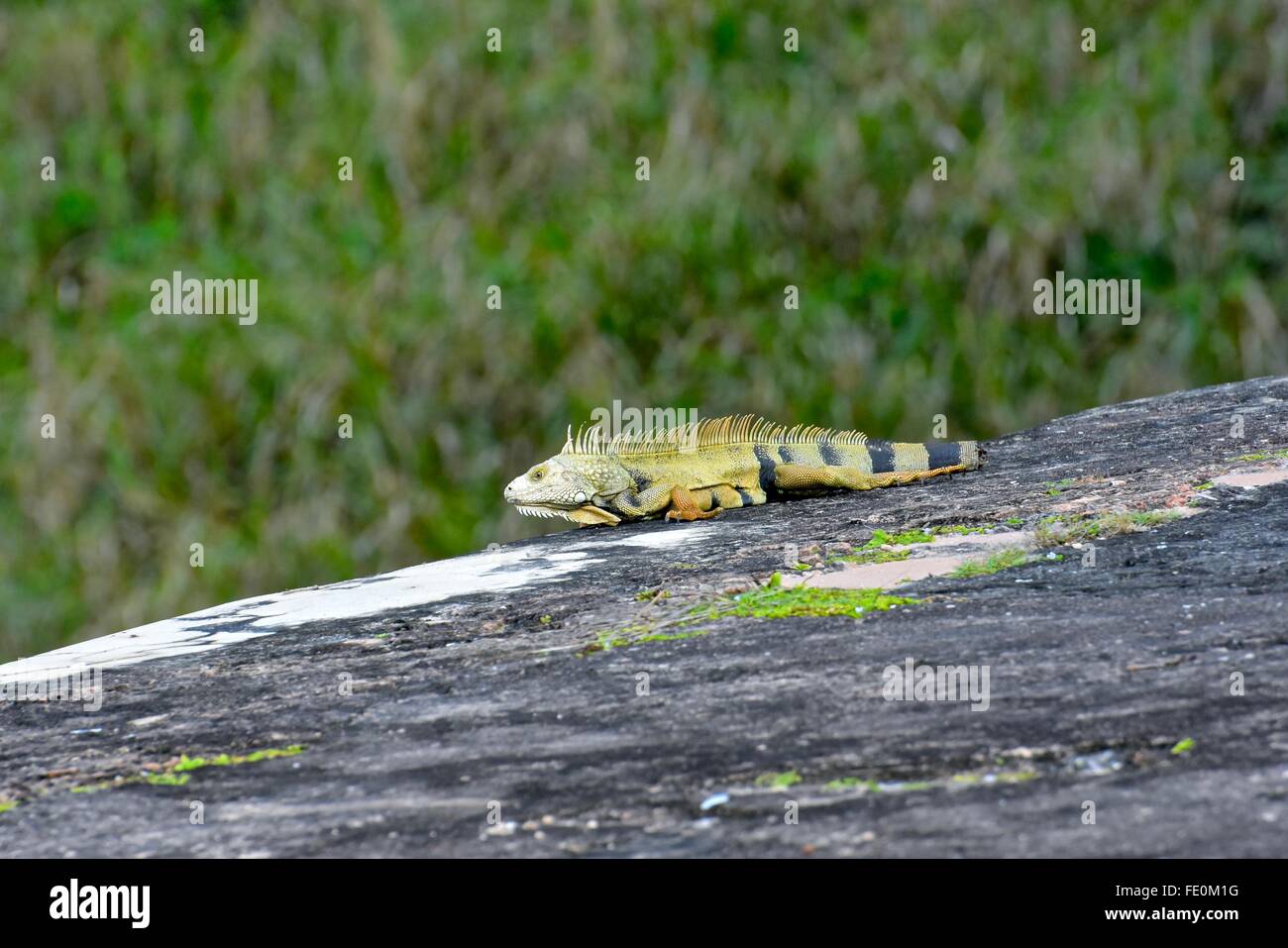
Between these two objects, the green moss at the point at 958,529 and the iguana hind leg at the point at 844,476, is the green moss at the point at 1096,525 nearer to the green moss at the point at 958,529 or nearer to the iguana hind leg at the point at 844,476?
the green moss at the point at 958,529

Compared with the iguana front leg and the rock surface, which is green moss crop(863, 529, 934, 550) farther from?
the iguana front leg

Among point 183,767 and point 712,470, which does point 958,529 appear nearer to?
point 712,470

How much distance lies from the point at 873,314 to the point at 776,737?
8.63 m

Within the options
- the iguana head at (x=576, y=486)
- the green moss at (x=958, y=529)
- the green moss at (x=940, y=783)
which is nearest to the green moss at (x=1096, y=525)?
the green moss at (x=958, y=529)

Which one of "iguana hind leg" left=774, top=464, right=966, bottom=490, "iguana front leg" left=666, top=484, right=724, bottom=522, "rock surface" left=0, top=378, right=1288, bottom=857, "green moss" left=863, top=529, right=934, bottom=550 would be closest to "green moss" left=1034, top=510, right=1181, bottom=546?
"rock surface" left=0, top=378, right=1288, bottom=857

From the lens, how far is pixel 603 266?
41.3ft

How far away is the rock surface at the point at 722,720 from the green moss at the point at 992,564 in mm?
63

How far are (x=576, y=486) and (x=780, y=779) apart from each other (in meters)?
3.88

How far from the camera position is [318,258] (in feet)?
43.7

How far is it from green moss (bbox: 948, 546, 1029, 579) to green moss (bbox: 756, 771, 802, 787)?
1.79m

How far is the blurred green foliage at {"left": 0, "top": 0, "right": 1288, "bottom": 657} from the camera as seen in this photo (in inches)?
476

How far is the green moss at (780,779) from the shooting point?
3.84 m

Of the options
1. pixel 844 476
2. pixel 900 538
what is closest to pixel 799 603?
pixel 900 538

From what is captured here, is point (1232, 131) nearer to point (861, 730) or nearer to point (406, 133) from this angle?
point (406, 133)
